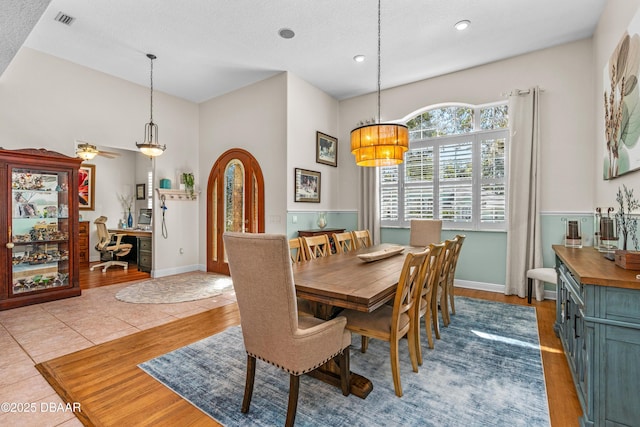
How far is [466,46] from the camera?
12.9 feet

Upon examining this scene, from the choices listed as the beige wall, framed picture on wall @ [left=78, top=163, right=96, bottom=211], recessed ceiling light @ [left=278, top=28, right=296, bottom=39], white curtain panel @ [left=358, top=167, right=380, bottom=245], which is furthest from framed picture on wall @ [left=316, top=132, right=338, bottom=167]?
framed picture on wall @ [left=78, top=163, right=96, bottom=211]

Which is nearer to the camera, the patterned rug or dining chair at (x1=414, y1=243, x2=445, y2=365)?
dining chair at (x1=414, y1=243, x2=445, y2=365)

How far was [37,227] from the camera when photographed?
388 centimetres

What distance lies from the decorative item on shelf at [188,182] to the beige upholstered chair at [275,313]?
4561mm

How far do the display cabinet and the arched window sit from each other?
15.5ft

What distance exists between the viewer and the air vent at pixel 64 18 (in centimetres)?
332

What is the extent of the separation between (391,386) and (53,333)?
3155mm

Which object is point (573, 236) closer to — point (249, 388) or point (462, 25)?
point (462, 25)

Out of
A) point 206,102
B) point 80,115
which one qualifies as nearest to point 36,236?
point 80,115

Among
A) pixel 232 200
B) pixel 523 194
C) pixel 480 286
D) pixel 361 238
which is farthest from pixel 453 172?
pixel 232 200

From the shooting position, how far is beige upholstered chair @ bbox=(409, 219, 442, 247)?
158 inches

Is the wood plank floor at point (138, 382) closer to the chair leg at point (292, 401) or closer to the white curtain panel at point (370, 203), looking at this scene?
the chair leg at point (292, 401)

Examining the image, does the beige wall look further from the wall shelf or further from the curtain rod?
the wall shelf

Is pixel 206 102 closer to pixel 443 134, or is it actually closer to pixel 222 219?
pixel 222 219
